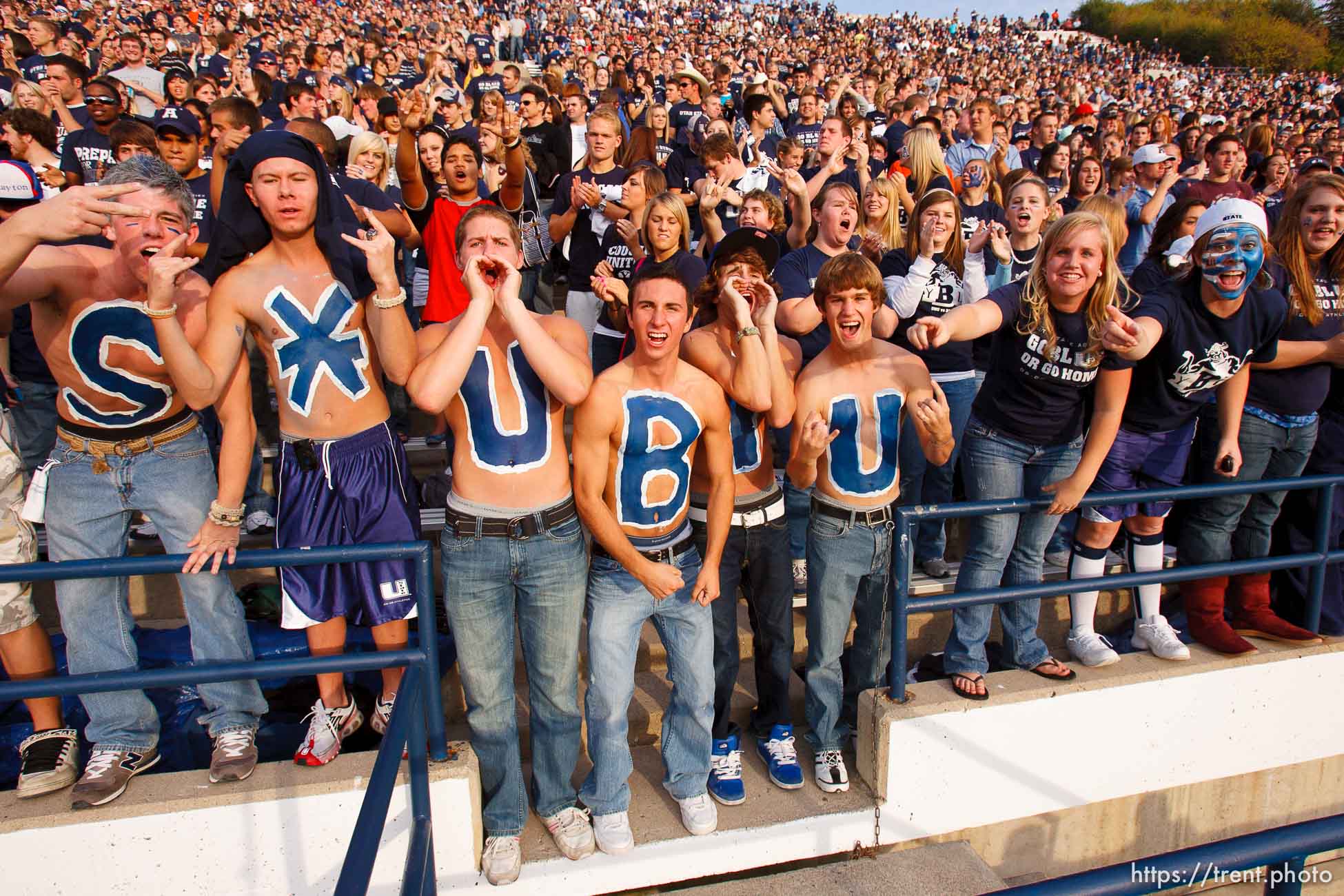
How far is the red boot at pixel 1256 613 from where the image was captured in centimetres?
404

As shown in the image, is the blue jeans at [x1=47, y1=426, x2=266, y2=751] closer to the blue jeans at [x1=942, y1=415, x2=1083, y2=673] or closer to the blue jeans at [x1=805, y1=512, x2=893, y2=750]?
the blue jeans at [x1=805, y1=512, x2=893, y2=750]

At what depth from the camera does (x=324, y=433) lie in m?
3.00

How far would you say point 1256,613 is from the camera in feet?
13.5

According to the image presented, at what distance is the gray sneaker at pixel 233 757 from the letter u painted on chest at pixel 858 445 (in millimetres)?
2410

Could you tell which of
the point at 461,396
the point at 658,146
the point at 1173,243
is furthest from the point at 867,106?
the point at 461,396

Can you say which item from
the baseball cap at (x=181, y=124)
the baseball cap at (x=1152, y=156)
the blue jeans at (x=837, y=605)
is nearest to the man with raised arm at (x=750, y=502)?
the blue jeans at (x=837, y=605)

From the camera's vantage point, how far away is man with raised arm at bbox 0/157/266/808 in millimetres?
2846

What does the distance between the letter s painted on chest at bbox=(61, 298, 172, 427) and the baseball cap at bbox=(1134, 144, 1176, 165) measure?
6.88m

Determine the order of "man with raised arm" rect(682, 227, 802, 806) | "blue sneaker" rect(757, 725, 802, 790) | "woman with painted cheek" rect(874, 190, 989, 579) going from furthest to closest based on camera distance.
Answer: "woman with painted cheek" rect(874, 190, 989, 579), "blue sneaker" rect(757, 725, 802, 790), "man with raised arm" rect(682, 227, 802, 806)

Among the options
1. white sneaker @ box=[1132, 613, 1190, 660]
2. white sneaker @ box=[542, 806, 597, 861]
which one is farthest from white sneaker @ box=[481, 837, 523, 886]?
white sneaker @ box=[1132, 613, 1190, 660]

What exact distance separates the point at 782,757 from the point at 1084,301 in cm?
226

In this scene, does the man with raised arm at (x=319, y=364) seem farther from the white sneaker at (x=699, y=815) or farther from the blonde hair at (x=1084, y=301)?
the blonde hair at (x=1084, y=301)

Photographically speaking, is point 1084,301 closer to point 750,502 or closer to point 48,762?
point 750,502

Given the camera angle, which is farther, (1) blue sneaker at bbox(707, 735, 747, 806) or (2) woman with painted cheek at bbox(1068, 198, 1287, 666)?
(2) woman with painted cheek at bbox(1068, 198, 1287, 666)
